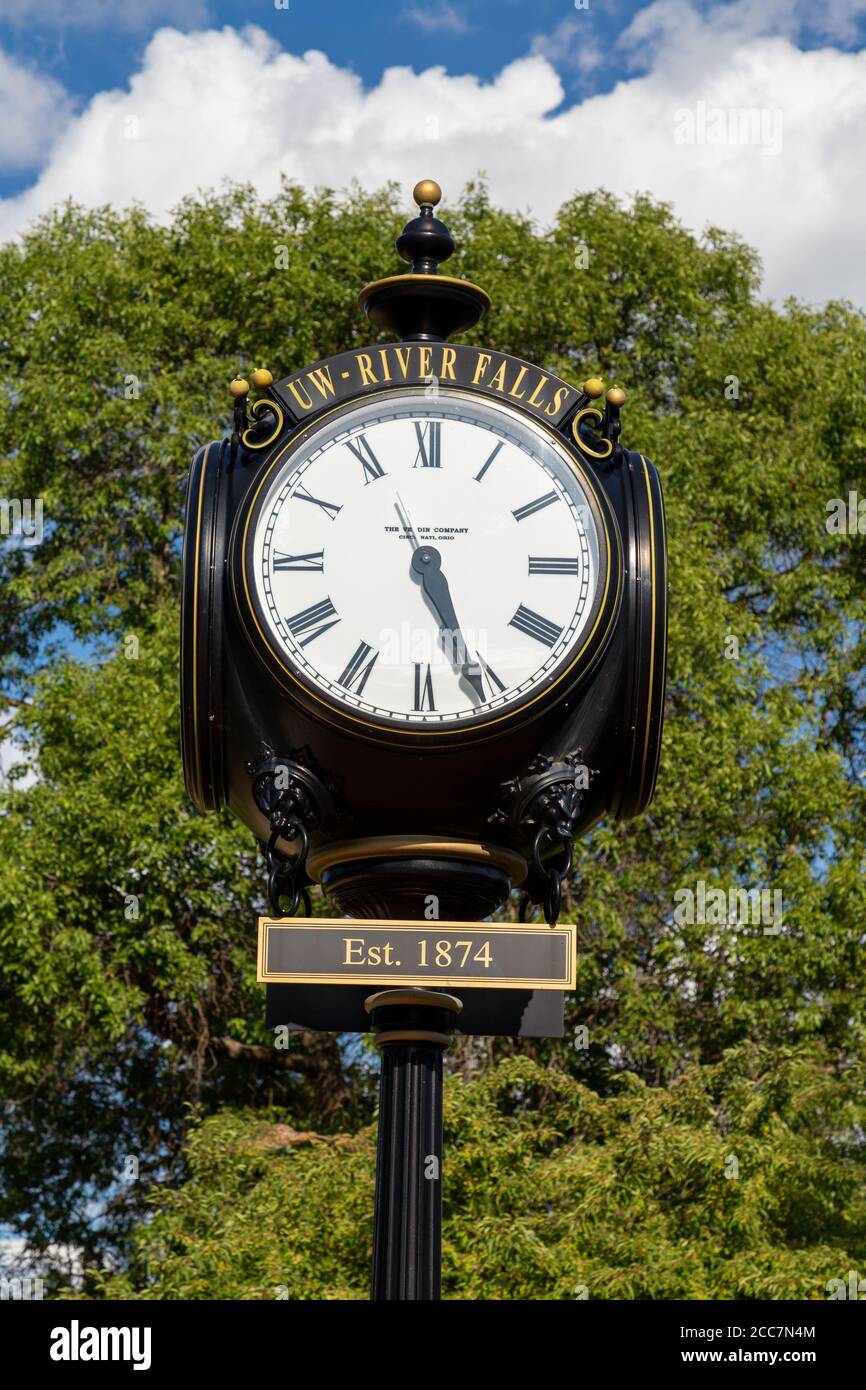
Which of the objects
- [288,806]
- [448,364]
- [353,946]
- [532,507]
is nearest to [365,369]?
[448,364]

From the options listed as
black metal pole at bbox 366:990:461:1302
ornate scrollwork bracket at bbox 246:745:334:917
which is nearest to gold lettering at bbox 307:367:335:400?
ornate scrollwork bracket at bbox 246:745:334:917

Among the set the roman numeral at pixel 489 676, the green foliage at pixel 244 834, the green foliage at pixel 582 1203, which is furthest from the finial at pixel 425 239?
the green foliage at pixel 244 834

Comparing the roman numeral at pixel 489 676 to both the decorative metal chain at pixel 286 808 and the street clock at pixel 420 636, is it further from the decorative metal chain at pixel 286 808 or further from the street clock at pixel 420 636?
the decorative metal chain at pixel 286 808

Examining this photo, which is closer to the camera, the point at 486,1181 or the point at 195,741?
the point at 195,741

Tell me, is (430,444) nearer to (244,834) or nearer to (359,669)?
(359,669)

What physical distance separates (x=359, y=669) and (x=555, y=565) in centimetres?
52

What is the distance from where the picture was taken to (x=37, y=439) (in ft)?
56.2

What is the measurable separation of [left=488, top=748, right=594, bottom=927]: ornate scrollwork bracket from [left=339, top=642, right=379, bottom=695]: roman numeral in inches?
15.6

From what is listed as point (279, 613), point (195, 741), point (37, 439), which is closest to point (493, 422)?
point (279, 613)

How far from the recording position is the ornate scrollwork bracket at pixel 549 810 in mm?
3971

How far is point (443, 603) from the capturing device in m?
4.13

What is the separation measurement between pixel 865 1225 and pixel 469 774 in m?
9.87
